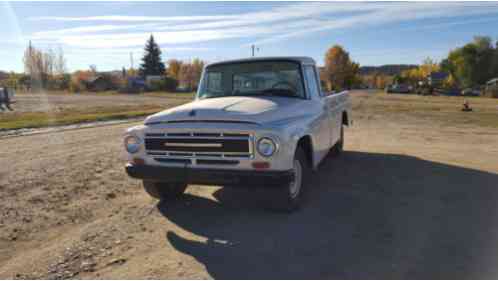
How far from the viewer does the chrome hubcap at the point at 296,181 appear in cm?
437

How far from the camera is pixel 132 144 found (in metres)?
4.39

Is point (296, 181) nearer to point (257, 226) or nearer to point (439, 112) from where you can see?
point (257, 226)

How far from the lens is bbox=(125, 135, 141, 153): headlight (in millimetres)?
4352

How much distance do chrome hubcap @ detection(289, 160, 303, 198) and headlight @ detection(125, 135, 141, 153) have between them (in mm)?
1954

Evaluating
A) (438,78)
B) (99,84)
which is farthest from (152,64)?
(438,78)

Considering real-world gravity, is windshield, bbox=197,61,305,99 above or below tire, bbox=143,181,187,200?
above

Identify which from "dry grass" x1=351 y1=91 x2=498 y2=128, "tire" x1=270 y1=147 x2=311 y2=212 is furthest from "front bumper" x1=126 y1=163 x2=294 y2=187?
"dry grass" x1=351 y1=91 x2=498 y2=128

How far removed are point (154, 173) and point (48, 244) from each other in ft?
4.39

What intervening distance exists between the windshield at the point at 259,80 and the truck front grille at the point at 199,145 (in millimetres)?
1506

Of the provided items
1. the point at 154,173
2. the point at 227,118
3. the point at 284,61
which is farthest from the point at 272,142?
the point at 284,61

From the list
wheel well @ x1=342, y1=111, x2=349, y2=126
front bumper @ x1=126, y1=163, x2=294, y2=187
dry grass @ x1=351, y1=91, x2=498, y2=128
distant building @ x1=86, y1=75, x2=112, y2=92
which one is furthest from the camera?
distant building @ x1=86, y1=75, x2=112, y2=92

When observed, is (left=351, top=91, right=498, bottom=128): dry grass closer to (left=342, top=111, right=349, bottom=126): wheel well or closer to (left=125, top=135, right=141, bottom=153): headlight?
(left=342, top=111, right=349, bottom=126): wheel well

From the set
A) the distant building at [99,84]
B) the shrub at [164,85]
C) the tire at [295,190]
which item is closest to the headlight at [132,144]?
the tire at [295,190]

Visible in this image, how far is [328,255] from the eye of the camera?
3393 mm
